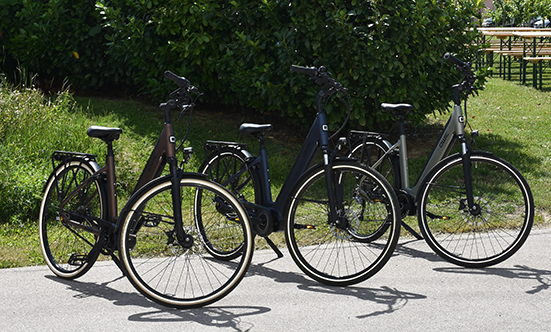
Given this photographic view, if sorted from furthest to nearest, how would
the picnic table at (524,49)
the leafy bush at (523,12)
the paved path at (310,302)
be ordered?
the leafy bush at (523,12)
the picnic table at (524,49)
the paved path at (310,302)

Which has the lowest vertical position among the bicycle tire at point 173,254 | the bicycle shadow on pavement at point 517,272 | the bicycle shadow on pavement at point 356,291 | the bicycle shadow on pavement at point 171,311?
the bicycle shadow on pavement at point 517,272

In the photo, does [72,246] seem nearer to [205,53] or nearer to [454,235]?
[454,235]

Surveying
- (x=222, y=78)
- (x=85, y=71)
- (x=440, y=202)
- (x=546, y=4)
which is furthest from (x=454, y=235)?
(x=546, y=4)

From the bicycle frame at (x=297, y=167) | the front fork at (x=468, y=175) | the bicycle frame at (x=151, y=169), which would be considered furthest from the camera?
the front fork at (x=468, y=175)

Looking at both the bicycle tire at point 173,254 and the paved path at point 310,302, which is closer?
the paved path at point 310,302

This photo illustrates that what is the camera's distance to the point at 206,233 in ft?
18.1

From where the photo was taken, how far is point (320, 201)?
15.2 feet

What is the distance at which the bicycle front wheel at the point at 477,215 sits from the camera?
486 cm

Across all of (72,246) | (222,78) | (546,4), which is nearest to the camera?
(72,246)

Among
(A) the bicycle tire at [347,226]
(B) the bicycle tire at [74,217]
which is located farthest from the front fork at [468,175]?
(B) the bicycle tire at [74,217]

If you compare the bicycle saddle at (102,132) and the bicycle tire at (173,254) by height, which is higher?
the bicycle saddle at (102,132)

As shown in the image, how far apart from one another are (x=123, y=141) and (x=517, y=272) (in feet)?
14.6

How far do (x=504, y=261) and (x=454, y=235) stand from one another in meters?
0.63

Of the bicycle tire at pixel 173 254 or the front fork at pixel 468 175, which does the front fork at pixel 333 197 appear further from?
the front fork at pixel 468 175
